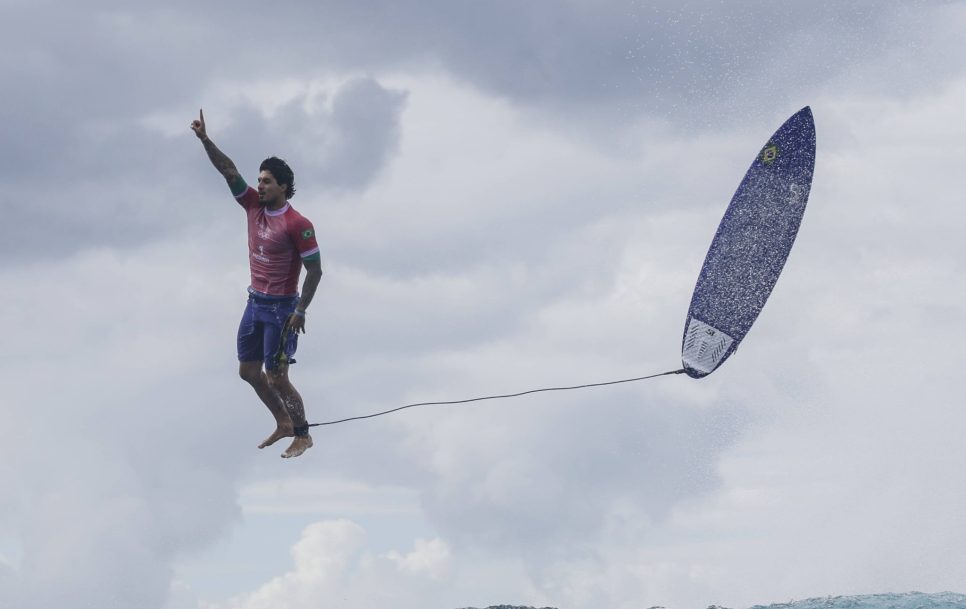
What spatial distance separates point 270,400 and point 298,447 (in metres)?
0.84

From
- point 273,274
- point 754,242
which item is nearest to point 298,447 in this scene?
point 273,274

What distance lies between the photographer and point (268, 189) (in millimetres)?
13164

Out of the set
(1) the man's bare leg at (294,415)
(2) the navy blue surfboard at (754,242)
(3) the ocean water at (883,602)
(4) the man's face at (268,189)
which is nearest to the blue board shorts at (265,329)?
(1) the man's bare leg at (294,415)

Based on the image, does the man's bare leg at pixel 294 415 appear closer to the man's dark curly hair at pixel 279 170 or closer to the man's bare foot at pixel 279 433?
the man's bare foot at pixel 279 433

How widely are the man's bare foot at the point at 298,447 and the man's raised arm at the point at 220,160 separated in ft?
12.7

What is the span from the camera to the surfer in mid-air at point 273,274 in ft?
42.8

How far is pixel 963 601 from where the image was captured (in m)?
16.2

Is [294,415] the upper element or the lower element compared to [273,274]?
lower

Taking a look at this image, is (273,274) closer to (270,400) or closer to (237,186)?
(237,186)

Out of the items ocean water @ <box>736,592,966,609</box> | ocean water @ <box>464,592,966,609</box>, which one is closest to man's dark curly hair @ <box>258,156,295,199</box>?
ocean water @ <box>464,592,966,609</box>

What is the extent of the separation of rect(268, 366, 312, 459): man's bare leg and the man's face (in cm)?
261

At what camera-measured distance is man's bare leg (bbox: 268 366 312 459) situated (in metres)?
13.9

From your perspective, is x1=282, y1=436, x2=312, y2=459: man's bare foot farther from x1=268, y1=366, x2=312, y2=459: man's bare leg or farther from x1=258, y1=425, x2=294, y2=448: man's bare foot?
x1=258, y1=425, x2=294, y2=448: man's bare foot

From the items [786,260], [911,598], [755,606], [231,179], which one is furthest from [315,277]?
[911,598]
